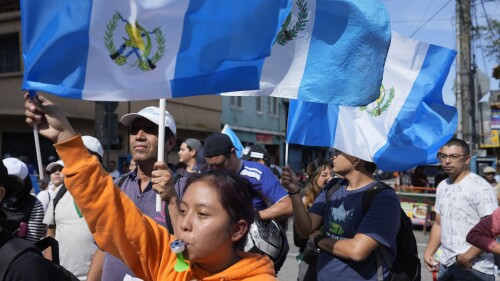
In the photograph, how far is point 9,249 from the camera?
1860 millimetres

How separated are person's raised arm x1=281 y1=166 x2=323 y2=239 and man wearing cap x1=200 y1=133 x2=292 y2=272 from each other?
0.36 meters

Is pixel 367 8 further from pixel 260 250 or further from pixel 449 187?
pixel 449 187

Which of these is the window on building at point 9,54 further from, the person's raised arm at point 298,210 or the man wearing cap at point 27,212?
the person's raised arm at point 298,210

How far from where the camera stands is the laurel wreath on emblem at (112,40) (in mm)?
2428

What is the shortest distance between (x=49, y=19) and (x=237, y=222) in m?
1.14

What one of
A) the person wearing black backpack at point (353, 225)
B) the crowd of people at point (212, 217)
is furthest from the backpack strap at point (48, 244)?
the person wearing black backpack at point (353, 225)

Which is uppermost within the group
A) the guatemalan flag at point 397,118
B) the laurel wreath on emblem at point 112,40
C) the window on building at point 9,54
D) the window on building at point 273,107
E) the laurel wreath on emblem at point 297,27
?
the window on building at point 9,54

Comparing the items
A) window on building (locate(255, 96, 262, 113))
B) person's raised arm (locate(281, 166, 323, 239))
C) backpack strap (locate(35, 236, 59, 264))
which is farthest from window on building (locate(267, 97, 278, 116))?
backpack strap (locate(35, 236, 59, 264))

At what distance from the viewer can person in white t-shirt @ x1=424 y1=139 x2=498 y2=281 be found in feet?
14.2

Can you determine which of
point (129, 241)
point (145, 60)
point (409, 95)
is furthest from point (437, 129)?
point (129, 241)

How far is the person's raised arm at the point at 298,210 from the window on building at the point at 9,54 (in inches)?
698

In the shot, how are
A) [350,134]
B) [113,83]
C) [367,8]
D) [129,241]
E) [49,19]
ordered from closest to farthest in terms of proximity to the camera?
[129,241]
[49,19]
[113,83]
[367,8]
[350,134]

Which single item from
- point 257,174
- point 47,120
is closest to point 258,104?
point 257,174

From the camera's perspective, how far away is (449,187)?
15.9 feet
